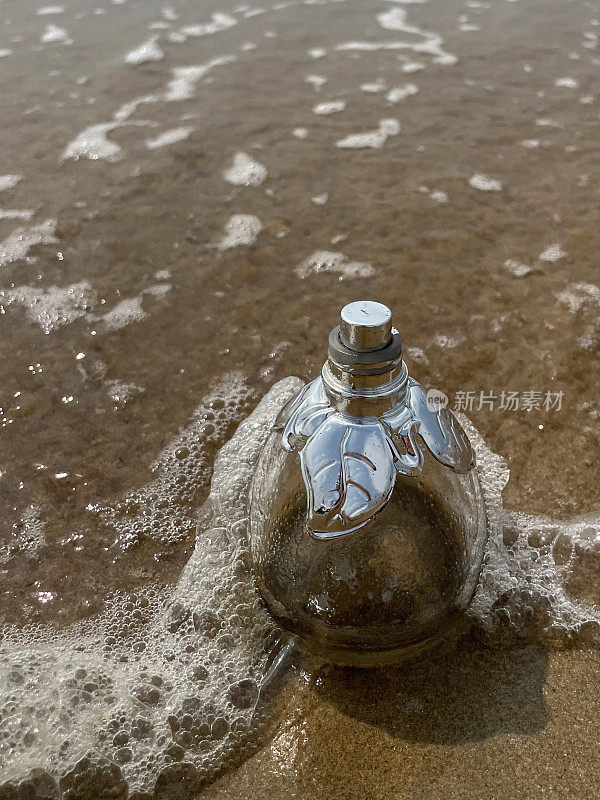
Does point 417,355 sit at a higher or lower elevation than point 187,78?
lower

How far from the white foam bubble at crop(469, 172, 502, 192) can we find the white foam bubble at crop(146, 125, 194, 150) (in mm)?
1234

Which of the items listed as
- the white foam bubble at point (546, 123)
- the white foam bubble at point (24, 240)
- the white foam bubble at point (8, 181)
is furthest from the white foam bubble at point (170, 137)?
the white foam bubble at point (546, 123)

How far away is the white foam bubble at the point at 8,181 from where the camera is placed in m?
2.67

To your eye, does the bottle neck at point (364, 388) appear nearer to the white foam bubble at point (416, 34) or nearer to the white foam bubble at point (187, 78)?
the white foam bubble at point (187, 78)

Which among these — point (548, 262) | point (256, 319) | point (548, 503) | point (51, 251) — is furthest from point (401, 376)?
point (51, 251)

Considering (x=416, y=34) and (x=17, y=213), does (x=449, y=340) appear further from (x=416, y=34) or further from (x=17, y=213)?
(x=416, y=34)

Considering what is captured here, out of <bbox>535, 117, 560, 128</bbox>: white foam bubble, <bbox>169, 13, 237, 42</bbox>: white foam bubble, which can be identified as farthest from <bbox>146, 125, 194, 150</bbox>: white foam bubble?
<bbox>535, 117, 560, 128</bbox>: white foam bubble

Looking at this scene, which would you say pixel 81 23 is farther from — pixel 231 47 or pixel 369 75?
pixel 369 75

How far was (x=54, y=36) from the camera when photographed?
A: 12.2ft

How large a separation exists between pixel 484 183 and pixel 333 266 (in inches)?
30.2

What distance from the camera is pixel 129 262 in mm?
2324

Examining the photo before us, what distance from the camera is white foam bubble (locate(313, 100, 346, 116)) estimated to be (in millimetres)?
3051

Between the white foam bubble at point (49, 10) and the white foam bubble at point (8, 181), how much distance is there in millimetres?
1843

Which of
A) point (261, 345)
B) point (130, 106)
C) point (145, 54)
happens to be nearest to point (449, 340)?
point (261, 345)
